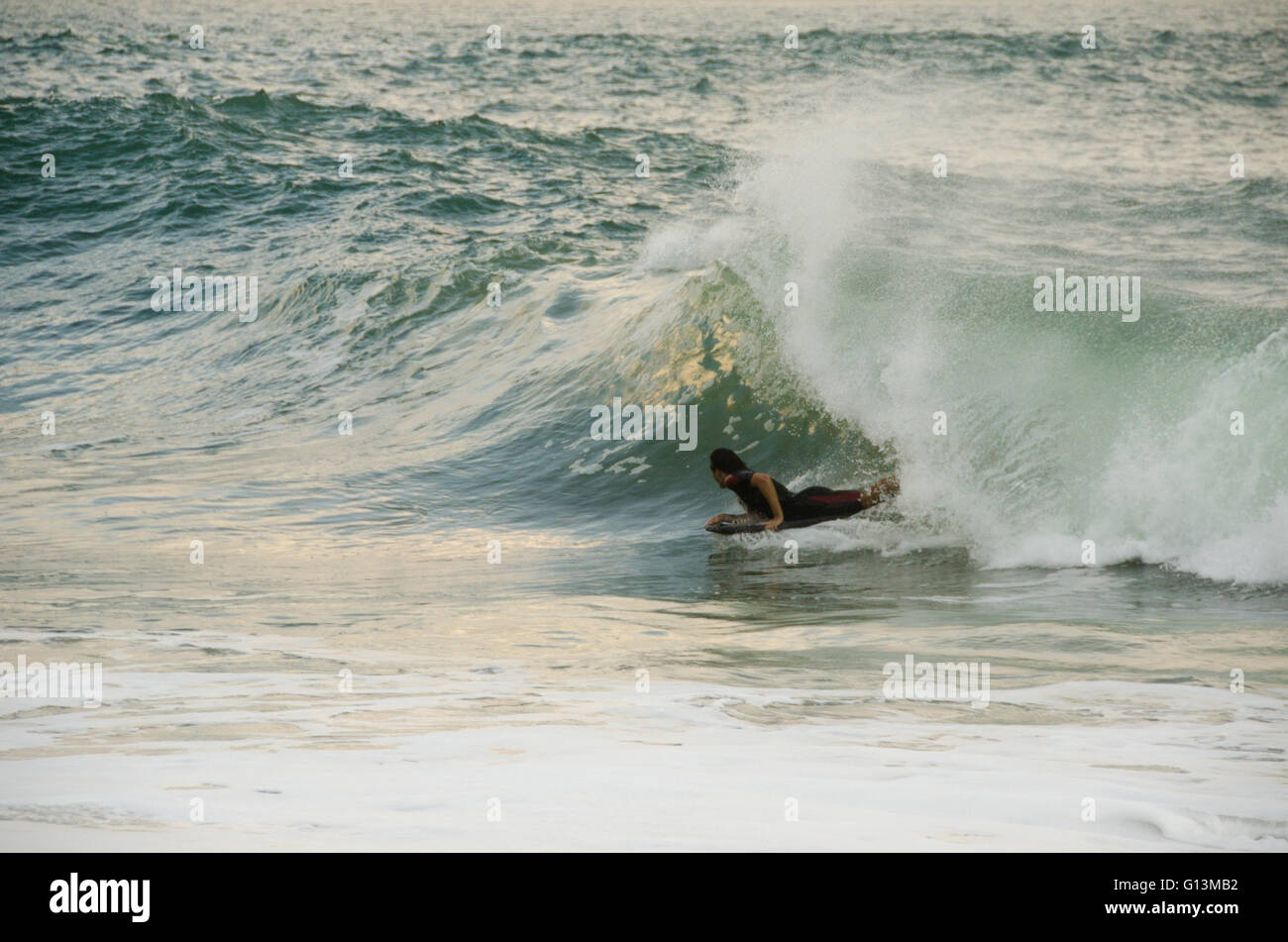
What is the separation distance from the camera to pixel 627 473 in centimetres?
1265

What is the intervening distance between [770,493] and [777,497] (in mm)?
85

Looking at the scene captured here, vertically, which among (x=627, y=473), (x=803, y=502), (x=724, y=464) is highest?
(x=724, y=464)

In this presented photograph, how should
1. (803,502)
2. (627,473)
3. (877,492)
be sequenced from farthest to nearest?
(627,473) → (877,492) → (803,502)

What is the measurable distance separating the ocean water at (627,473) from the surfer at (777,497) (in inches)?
8.2

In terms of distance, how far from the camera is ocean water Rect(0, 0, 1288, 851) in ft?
15.5

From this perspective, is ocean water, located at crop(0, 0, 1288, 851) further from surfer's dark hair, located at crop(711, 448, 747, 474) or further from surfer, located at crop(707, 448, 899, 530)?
surfer's dark hair, located at crop(711, 448, 747, 474)

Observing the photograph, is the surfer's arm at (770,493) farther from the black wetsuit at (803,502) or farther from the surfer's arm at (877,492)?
the surfer's arm at (877,492)

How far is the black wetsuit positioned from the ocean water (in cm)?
22

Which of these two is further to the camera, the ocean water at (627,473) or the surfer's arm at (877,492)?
the surfer's arm at (877,492)

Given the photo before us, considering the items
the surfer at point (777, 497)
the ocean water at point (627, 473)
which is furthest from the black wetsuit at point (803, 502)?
the ocean water at point (627, 473)

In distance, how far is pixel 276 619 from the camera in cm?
791

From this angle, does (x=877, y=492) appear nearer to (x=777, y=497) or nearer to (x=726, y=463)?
(x=777, y=497)

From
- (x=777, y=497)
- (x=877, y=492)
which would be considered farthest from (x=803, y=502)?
(x=877, y=492)

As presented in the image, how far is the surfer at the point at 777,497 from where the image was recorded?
1010 centimetres
